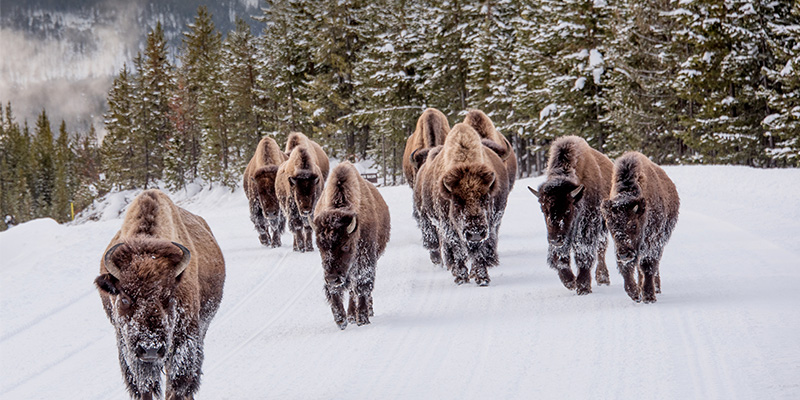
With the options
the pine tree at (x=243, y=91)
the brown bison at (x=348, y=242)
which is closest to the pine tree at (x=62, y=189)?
the pine tree at (x=243, y=91)

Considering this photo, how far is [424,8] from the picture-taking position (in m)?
39.1

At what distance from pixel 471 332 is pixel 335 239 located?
1.76 metres

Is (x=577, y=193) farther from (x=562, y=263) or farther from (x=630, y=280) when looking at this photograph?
(x=630, y=280)

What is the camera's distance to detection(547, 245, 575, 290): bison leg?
296 inches

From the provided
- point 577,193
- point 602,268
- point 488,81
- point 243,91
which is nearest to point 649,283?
point 577,193

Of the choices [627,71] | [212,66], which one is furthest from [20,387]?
[212,66]

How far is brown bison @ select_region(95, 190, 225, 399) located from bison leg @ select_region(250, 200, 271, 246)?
8529 millimetres

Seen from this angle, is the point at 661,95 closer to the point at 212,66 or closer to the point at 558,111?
the point at 558,111

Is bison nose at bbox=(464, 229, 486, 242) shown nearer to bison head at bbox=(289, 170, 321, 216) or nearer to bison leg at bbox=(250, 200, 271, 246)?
bison head at bbox=(289, 170, 321, 216)

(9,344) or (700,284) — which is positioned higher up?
(700,284)

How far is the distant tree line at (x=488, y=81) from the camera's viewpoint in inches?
945

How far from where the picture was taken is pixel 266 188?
44.2ft

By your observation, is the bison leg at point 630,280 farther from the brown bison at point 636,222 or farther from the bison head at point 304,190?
the bison head at point 304,190

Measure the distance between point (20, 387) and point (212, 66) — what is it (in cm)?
5256
